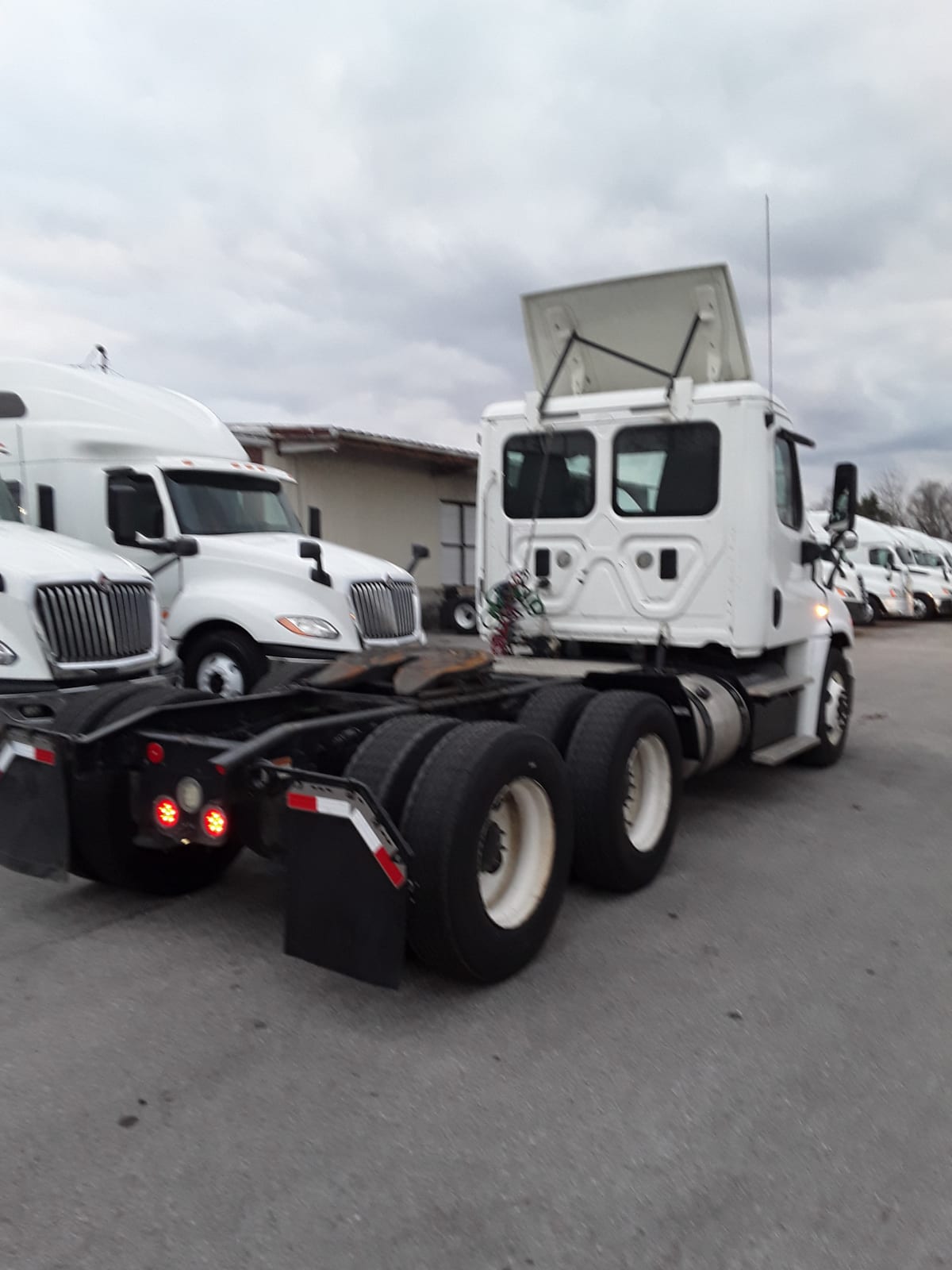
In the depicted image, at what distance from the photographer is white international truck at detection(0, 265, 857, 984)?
12.1 feet

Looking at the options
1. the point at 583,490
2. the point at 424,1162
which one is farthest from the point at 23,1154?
the point at 583,490

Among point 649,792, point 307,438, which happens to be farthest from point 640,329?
point 307,438

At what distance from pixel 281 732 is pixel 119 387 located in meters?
6.62

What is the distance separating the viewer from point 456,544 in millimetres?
22141

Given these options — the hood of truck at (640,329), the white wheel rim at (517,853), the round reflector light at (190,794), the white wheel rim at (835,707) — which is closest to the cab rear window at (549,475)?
the hood of truck at (640,329)

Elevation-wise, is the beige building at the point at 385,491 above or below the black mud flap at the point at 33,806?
above

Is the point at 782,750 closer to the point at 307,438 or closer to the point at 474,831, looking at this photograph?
the point at 474,831

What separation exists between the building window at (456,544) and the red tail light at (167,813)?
17.4 metres

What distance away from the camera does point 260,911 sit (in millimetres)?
4836

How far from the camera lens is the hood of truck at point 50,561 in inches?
257

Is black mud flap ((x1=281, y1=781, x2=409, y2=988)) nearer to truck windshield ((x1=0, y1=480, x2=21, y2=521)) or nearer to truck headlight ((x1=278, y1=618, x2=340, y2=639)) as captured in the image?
truck headlight ((x1=278, y1=618, x2=340, y2=639))

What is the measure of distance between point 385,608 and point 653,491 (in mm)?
3278

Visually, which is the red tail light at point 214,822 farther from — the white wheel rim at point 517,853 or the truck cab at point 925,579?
the truck cab at point 925,579

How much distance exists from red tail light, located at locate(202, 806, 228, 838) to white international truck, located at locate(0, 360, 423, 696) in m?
4.49
